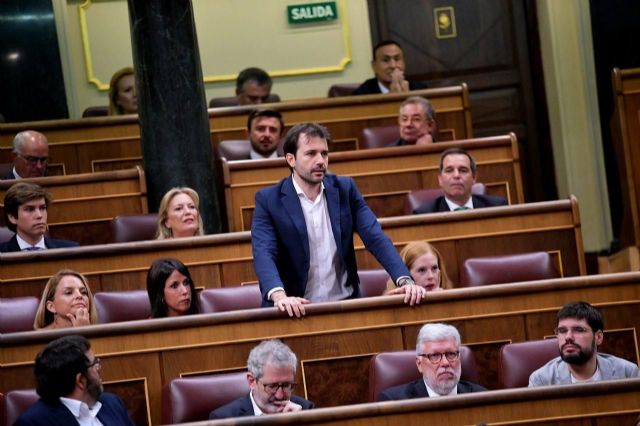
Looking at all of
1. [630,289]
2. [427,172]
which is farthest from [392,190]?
[630,289]

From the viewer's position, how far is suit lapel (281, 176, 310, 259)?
407 cm

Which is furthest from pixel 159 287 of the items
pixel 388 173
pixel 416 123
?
pixel 416 123

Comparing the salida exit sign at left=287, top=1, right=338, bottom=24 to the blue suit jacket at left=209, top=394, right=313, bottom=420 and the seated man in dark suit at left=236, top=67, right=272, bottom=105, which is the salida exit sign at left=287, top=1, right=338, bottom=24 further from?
the blue suit jacket at left=209, top=394, right=313, bottom=420

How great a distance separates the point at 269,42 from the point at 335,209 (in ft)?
12.9

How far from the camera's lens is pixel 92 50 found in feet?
25.6

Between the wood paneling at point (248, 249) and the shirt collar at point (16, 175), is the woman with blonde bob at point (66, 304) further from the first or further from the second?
the shirt collar at point (16, 175)

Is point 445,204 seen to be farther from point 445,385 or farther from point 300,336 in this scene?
point 445,385

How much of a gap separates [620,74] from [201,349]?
109 inches

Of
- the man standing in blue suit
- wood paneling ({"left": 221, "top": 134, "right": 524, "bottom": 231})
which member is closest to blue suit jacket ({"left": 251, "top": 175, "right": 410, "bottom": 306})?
the man standing in blue suit

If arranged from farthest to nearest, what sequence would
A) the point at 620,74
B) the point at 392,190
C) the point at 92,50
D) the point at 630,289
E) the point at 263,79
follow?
the point at 92,50 < the point at 263,79 < the point at 620,74 < the point at 392,190 < the point at 630,289

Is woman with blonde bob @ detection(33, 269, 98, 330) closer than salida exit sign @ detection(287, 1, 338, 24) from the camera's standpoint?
Yes

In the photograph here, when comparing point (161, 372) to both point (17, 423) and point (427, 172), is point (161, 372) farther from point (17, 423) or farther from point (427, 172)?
point (427, 172)

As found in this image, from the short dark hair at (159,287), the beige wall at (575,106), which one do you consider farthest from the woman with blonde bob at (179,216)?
the beige wall at (575,106)

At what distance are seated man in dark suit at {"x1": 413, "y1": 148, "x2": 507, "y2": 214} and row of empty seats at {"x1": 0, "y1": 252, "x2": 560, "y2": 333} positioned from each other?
546mm
